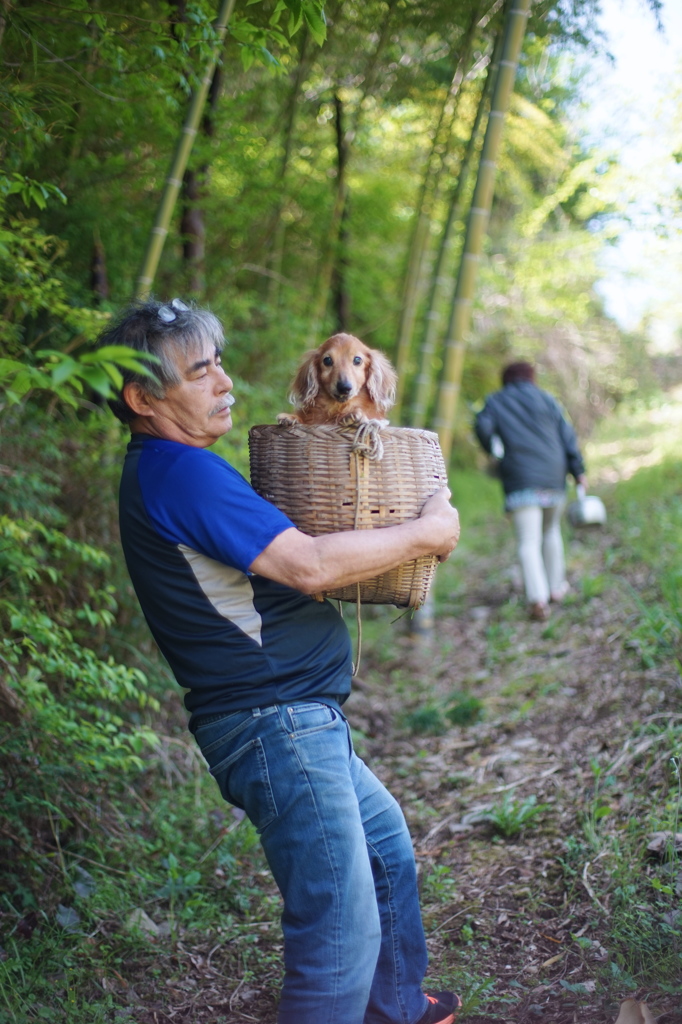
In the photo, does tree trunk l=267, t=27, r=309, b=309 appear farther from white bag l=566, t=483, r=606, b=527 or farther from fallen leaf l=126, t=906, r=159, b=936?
fallen leaf l=126, t=906, r=159, b=936

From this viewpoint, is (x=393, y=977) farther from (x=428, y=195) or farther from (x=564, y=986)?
(x=428, y=195)

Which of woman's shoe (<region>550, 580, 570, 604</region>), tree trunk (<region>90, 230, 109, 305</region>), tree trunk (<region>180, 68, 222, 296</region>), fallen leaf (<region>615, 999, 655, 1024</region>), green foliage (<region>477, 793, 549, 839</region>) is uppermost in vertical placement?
tree trunk (<region>180, 68, 222, 296</region>)

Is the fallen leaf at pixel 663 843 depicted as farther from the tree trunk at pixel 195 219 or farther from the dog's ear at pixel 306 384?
the tree trunk at pixel 195 219

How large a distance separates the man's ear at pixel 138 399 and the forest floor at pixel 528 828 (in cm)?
181

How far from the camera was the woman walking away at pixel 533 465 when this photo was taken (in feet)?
20.2

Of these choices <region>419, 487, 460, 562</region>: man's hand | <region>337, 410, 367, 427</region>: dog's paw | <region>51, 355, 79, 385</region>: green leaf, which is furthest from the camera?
<region>337, 410, 367, 427</region>: dog's paw

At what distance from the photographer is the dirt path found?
2420 mm

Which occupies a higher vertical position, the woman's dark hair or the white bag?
the woman's dark hair

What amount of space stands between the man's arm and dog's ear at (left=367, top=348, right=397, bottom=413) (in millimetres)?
952

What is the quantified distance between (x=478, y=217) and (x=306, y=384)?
2.89 m

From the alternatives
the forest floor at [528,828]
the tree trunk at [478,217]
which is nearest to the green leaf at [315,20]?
the tree trunk at [478,217]

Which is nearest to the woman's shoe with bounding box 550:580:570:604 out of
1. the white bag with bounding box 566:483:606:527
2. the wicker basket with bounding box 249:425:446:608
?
the white bag with bounding box 566:483:606:527

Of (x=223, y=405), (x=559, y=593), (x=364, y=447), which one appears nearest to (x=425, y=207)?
(x=559, y=593)

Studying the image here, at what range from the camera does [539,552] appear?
6.23 metres
